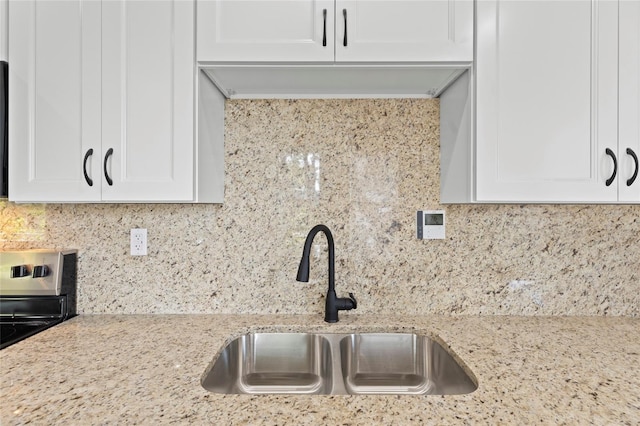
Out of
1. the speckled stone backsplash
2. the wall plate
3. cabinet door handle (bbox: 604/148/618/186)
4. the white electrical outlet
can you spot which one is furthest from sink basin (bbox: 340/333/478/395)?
the white electrical outlet

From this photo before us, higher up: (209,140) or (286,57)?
(286,57)

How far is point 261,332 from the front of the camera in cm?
143

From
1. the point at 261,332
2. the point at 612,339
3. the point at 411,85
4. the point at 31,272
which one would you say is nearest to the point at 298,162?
the point at 411,85

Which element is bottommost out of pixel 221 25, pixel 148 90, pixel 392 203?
pixel 392 203

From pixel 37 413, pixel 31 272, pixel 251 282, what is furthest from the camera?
pixel 251 282

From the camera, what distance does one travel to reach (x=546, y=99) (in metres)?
1.23

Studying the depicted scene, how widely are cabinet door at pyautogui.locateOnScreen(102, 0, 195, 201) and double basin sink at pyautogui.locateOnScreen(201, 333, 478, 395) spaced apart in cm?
66

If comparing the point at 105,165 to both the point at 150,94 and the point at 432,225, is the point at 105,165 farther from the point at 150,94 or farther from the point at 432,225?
the point at 432,225

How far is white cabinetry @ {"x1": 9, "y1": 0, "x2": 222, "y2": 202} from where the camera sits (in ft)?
4.09

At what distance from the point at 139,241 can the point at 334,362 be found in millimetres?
944

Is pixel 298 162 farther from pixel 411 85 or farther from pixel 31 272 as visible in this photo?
pixel 31 272

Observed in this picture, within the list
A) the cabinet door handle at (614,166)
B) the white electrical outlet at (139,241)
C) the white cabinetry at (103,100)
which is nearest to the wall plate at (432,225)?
the cabinet door handle at (614,166)

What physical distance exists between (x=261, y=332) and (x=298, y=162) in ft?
2.31

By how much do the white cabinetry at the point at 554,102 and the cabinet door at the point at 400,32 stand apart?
59mm
